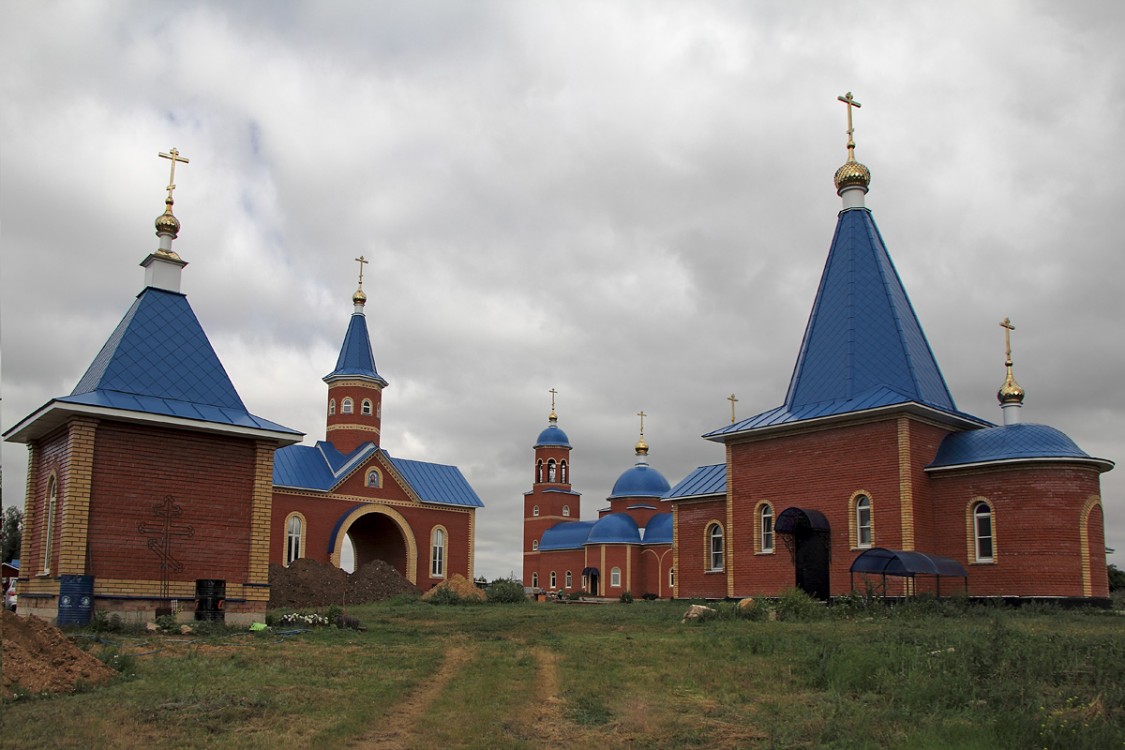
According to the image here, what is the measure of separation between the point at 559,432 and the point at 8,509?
32.4 meters

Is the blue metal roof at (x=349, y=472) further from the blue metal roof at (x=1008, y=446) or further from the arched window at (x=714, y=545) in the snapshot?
the blue metal roof at (x=1008, y=446)

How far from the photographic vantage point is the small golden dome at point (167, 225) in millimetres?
18234

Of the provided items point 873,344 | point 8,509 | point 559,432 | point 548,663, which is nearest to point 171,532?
point 548,663

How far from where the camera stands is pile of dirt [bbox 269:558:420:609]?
92.9ft

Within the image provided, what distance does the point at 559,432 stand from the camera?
174ft

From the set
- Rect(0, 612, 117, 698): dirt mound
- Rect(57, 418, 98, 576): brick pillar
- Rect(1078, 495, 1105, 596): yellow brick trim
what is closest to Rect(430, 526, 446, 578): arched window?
Rect(57, 418, 98, 576): brick pillar

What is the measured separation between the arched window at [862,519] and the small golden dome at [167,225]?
15.4 meters

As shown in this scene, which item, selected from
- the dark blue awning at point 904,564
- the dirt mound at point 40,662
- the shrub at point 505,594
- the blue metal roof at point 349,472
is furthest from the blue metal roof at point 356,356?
the dirt mound at point 40,662

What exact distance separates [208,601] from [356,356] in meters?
22.4

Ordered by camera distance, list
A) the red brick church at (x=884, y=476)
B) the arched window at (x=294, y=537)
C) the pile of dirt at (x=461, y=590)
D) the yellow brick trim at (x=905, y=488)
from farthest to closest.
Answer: the arched window at (x=294, y=537)
the pile of dirt at (x=461, y=590)
the yellow brick trim at (x=905, y=488)
the red brick church at (x=884, y=476)

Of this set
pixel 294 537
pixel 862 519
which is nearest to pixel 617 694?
pixel 862 519

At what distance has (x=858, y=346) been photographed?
21.3m

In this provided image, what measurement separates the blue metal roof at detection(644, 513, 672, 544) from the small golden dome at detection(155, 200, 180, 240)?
30.0 metres

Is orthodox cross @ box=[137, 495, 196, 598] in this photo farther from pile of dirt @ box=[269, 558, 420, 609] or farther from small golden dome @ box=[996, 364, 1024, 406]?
small golden dome @ box=[996, 364, 1024, 406]
